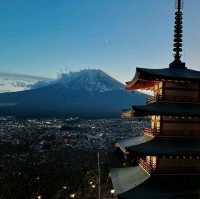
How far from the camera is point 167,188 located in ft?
55.0

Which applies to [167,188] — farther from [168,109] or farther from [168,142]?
[168,109]

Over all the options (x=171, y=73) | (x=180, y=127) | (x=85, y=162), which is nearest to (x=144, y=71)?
(x=171, y=73)

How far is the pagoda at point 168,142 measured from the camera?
16.4 m

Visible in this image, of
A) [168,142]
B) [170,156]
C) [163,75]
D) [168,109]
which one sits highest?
[163,75]

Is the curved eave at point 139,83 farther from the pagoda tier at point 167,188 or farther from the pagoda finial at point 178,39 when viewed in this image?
the pagoda tier at point 167,188

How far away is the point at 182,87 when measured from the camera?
59.1 ft

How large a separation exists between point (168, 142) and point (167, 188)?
6.84 feet

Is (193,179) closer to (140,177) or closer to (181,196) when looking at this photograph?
(181,196)

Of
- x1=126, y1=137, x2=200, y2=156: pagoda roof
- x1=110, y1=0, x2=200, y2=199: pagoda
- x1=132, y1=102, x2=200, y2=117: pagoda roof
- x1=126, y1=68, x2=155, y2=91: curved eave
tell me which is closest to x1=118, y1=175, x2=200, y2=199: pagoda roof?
x1=110, y1=0, x2=200, y2=199: pagoda

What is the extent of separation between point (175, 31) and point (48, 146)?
10302cm

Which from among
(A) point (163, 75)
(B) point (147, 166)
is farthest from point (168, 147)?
(A) point (163, 75)

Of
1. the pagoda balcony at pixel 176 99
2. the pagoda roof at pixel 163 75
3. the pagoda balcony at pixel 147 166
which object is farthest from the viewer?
the pagoda balcony at pixel 176 99

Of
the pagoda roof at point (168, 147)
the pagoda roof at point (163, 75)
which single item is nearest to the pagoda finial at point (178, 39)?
the pagoda roof at point (163, 75)

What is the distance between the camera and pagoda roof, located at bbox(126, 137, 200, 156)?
16.2 m
